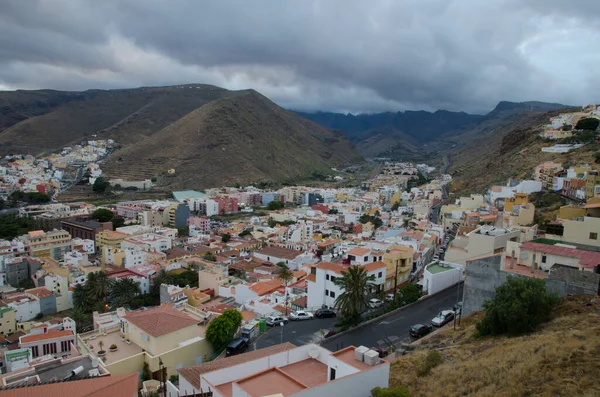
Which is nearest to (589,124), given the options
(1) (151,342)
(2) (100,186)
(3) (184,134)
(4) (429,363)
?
(4) (429,363)

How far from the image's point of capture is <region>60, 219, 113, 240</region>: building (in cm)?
4772

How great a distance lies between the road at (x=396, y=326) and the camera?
49.4ft

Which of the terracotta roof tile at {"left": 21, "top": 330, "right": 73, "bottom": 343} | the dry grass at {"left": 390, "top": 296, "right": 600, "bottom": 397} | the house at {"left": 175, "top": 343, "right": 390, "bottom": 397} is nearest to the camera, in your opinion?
the house at {"left": 175, "top": 343, "right": 390, "bottom": 397}

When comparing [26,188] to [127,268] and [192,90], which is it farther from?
[192,90]

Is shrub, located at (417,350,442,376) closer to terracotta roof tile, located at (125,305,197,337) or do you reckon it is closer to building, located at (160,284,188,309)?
terracotta roof tile, located at (125,305,197,337)

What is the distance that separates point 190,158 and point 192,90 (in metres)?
101

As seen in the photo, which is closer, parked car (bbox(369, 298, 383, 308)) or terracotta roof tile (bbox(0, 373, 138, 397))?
terracotta roof tile (bbox(0, 373, 138, 397))

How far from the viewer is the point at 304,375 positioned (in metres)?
9.05

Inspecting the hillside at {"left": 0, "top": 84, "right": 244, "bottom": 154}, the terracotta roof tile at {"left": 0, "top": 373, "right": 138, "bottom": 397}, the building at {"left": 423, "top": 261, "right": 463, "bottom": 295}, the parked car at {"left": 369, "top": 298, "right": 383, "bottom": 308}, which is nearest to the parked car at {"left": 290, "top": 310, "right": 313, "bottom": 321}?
the parked car at {"left": 369, "top": 298, "right": 383, "bottom": 308}

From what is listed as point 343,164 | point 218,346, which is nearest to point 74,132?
point 343,164

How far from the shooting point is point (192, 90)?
627 ft

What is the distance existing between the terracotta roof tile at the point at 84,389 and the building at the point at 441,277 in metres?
14.6

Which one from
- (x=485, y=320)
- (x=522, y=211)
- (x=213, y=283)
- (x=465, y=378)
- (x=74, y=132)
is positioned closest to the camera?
(x=465, y=378)

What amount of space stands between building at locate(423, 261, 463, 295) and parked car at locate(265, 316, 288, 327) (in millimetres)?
7109
